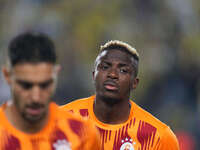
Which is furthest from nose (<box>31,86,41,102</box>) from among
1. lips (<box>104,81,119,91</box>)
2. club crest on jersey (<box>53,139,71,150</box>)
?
lips (<box>104,81,119,91</box>)

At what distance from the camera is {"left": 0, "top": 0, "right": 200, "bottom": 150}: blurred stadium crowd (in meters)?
13.2

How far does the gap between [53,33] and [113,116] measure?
9232mm

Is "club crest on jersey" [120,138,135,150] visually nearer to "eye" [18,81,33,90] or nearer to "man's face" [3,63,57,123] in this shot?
"man's face" [3,63,57,123]

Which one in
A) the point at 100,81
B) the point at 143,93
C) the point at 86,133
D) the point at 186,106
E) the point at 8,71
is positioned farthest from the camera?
the point at 143,93

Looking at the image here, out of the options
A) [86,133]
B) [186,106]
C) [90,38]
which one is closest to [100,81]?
[86,133]

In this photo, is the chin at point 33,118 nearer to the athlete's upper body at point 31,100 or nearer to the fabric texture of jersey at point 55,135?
the athlete's upper body at point 31,100

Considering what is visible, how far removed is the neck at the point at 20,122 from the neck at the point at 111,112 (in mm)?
1743

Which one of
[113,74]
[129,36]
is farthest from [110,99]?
[129,36]

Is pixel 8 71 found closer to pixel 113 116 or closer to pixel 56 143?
pixel 56 143

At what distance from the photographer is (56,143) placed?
4.21 m

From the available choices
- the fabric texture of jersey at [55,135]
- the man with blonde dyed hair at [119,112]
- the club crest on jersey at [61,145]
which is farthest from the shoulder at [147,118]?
the club crest on jersey at [61,145]

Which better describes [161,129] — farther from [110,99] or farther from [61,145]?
[61,145]

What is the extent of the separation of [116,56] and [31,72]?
1980 mm

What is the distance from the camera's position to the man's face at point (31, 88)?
394 cm
